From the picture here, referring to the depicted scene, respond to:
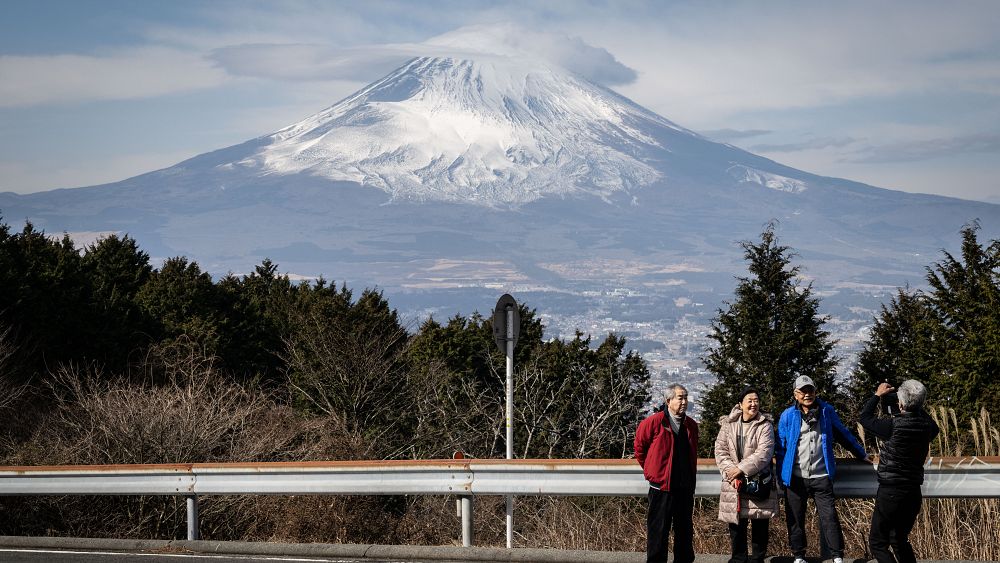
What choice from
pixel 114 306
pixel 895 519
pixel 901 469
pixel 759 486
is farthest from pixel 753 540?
pixel 114 306

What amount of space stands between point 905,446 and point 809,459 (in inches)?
29.9

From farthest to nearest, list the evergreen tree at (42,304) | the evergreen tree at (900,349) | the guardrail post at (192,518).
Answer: the evergreen tree at (900,349) < the evergreen tree at (42,304) < the guardrail post at (192,518)

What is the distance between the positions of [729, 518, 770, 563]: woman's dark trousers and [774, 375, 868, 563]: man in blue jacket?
20 cm

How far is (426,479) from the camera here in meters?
9.12

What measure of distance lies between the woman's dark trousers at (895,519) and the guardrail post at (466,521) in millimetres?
3133

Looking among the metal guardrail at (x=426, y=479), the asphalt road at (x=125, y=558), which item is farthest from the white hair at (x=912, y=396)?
the asphalt road at (x=125, y=558)

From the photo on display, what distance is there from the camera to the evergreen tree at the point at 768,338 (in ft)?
156

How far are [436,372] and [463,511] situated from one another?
36.1 meters

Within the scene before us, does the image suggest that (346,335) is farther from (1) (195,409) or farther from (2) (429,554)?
(2) (429,554)

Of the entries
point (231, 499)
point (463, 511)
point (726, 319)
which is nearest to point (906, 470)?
point (463, 511)

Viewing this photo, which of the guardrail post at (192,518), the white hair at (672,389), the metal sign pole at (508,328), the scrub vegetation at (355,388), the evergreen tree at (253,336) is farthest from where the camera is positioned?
the evergreen tree at (253,336)

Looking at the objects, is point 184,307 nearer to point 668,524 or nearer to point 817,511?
point 668,524

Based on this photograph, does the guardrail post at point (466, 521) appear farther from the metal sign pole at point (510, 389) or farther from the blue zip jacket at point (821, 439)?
the blue zip jacket at point (821, 439)

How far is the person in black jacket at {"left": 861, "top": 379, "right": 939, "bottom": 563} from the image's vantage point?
7719 millimetres
